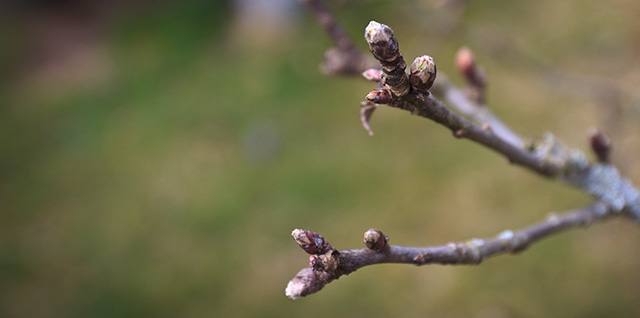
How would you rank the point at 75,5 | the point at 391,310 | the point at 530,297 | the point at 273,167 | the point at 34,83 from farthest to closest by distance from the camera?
1. the point at 75,5
2. the point at 34,83
3. the point at 273,167
4. the point at 391,310
5. the point at 530,297

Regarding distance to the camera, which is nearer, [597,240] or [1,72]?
[597,240]

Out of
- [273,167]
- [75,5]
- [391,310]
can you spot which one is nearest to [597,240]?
[391,310]

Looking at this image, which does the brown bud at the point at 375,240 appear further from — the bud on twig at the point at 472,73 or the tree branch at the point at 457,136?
the bud on twig at the point at 472,73

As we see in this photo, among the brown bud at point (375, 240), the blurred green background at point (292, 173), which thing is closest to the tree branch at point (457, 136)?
the brown bud at point (375, 240)

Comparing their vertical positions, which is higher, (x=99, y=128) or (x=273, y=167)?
(x=99, y=128)

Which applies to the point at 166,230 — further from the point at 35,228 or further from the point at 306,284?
the point at 306,284

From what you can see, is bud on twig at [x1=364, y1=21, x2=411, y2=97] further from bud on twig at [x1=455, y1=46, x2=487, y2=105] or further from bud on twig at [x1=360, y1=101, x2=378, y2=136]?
bud on twig at [x1=455, y1=46, x2=487, y2=105]
